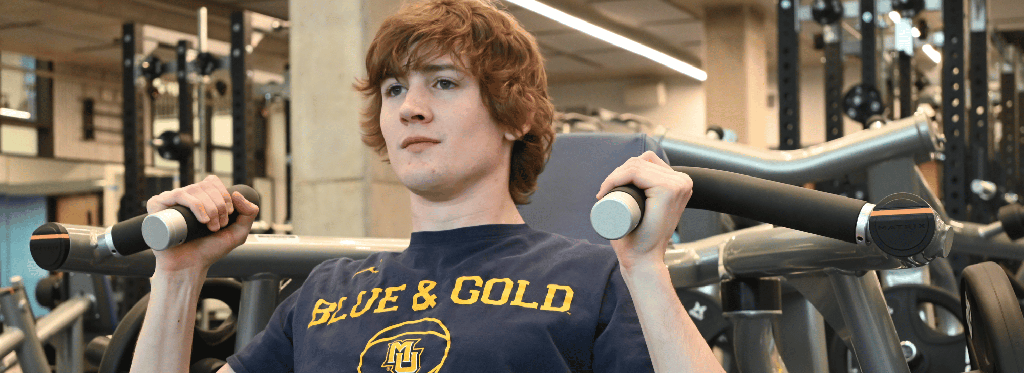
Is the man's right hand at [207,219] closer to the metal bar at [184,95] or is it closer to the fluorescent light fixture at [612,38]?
the metal bar at [184,95]

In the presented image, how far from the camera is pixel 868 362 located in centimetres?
108

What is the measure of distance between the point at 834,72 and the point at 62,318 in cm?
288

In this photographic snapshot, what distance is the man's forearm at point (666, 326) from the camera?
0.84 meters

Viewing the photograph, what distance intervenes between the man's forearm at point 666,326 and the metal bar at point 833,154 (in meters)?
0.64

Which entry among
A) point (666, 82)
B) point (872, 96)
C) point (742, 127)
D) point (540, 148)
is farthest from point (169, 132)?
point (666, 82)

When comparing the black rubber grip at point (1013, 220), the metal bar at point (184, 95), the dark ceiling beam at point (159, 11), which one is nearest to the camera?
the black rubber grip at point (1013, 220)

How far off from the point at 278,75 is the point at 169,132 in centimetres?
586

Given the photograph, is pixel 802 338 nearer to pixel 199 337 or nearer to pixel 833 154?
pixel 833 154

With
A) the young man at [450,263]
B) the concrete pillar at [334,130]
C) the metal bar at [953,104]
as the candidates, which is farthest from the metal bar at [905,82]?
the young man at [450,263]

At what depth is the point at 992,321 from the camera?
3.38 feet

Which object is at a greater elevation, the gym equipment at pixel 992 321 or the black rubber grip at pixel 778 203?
the black rubber grip at pixel 778 203

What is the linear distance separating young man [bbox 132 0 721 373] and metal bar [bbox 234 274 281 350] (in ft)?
0.72

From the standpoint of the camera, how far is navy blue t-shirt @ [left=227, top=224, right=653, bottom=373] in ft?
3.18

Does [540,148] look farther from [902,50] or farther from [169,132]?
[169,132]
